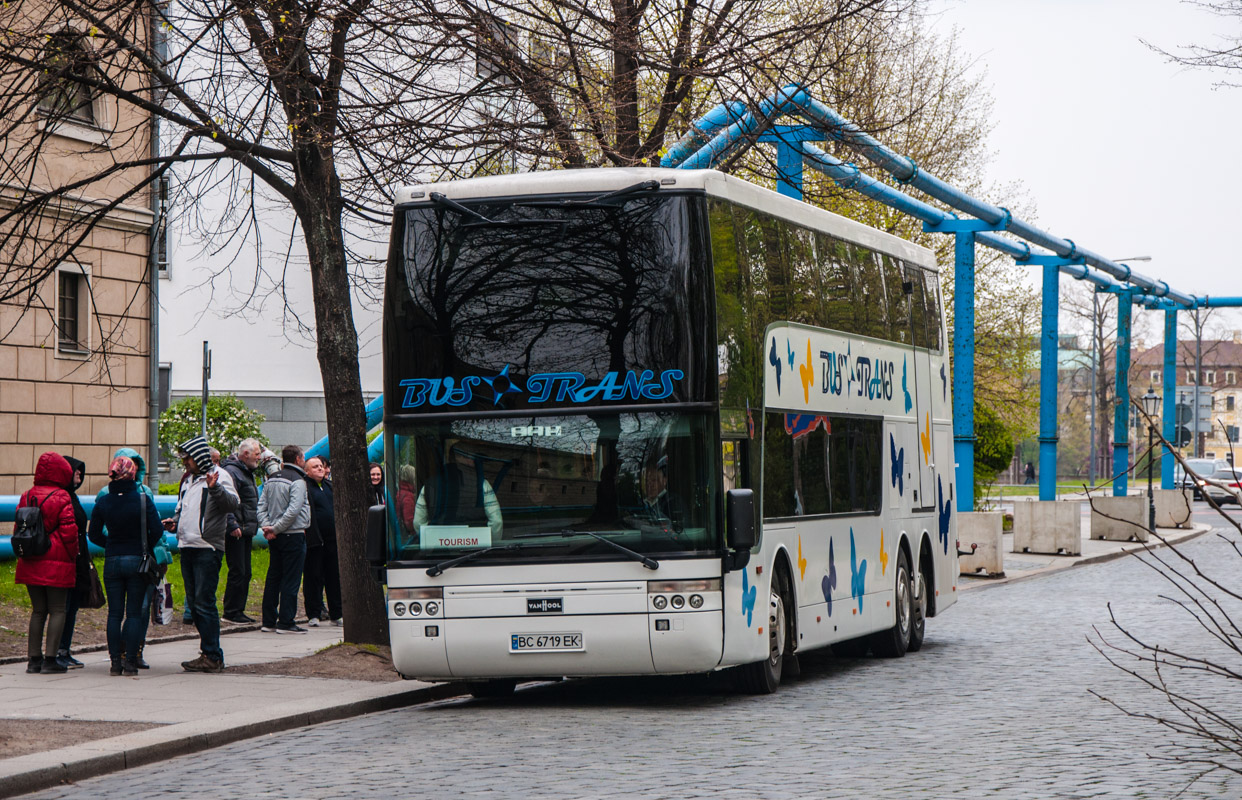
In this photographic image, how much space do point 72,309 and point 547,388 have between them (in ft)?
49.9

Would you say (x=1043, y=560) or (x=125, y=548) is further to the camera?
(x=1043, y=560)

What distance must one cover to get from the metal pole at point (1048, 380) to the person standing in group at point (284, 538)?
2236 cm

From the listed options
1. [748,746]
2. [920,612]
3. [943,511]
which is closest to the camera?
[748,746]

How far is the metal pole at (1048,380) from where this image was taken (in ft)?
120

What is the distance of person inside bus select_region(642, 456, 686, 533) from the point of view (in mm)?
11477

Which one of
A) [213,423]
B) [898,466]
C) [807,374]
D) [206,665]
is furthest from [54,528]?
[213,423]

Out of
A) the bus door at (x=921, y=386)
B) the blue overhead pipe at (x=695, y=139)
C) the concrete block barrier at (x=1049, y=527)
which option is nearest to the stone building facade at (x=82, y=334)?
the blue overhead pipe at (x=695, y=139)

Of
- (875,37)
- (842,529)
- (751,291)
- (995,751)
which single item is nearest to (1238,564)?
(875,37)

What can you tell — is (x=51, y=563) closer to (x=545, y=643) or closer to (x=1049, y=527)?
(x=545, y=643)

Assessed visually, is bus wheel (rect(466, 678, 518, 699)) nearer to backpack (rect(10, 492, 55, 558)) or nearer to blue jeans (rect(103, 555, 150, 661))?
blue jeans (rect(103, 555, 150, 661))

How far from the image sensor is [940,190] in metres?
28.0

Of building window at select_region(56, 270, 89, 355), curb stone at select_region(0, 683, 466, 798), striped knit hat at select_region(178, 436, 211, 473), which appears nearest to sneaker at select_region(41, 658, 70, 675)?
striped knit hat at select_region(178, 436, 211, 473)

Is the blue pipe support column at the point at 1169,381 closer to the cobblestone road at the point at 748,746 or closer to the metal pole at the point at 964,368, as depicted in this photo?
the metal pole at the point at 964,368

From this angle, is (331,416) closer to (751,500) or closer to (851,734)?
(751,500)
